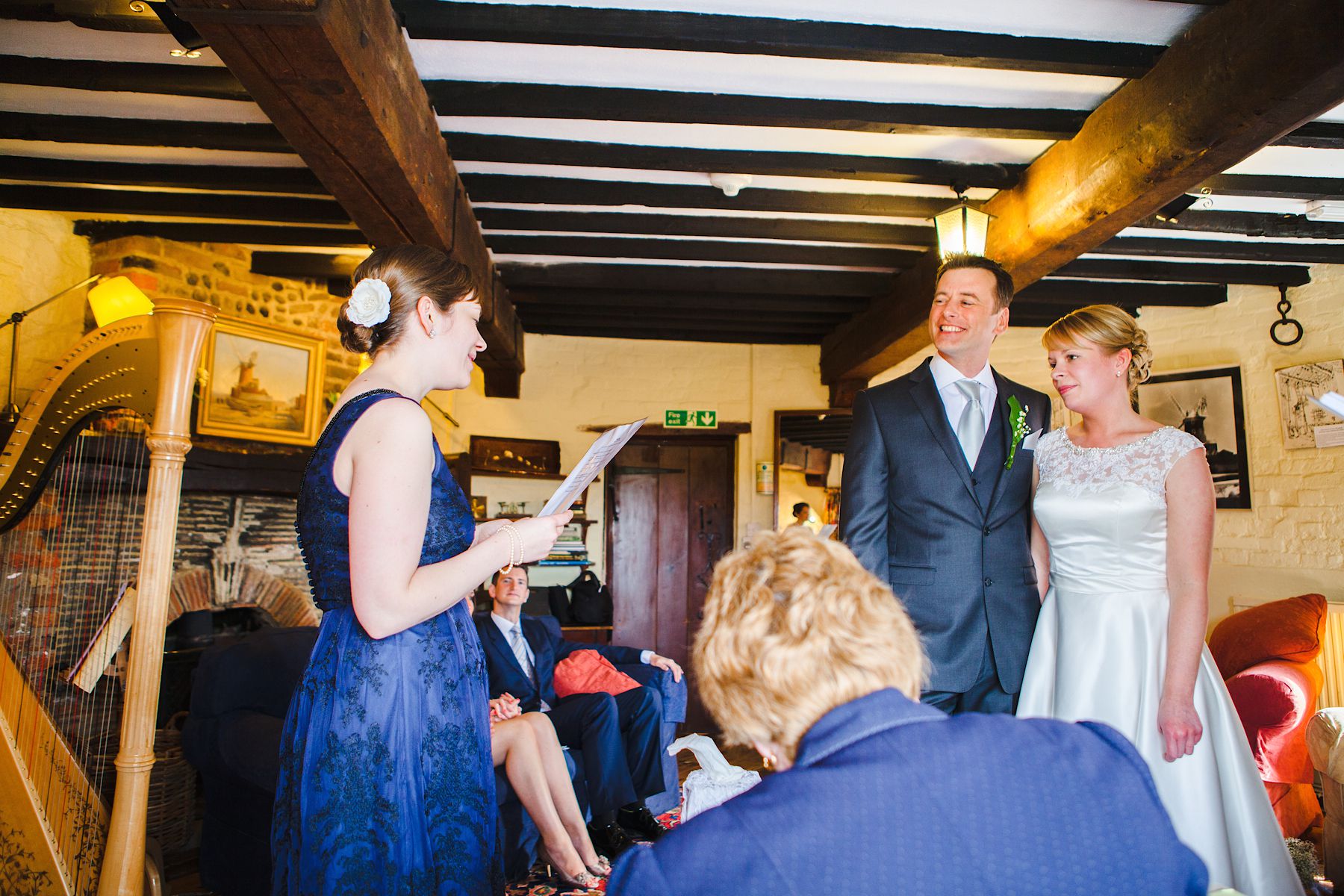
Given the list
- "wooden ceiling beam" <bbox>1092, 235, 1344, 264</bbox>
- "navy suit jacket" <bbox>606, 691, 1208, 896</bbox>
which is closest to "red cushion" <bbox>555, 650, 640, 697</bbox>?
"navy suit jacket" <bbox>606, 691, 1208, 896</bbox>

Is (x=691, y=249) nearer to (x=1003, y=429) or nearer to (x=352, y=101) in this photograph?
(x=352, y=101)

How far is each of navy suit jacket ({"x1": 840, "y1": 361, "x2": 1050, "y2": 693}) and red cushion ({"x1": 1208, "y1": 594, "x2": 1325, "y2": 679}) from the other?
8.09ft

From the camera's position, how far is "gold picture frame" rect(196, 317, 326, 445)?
4605 millimetres

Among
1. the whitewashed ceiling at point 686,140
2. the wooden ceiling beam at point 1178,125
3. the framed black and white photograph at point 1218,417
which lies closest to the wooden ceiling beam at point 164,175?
the whitewashed ceiling at point 686,140

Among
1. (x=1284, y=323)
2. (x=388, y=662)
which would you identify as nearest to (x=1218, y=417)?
(x=1284, y=323)

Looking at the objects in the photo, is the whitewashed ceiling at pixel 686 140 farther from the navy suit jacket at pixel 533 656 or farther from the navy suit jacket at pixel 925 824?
the navy suit jacket at pixel 925 824

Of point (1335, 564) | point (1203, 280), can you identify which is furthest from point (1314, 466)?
point (1203, 280)

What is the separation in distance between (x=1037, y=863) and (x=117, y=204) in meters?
5.01

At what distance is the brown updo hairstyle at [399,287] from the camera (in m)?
1.50

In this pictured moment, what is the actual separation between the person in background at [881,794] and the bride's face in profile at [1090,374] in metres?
1.43

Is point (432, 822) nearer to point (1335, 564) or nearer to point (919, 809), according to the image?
point (919, 809)

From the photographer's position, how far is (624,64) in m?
3.08

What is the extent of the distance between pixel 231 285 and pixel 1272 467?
257 inches

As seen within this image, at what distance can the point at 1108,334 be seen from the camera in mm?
2037
